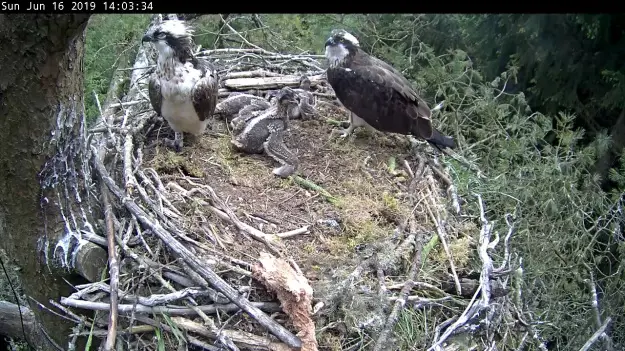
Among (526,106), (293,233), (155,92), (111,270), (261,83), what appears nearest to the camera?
(111,270)

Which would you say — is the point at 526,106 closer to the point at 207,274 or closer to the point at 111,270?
the point at 207,274

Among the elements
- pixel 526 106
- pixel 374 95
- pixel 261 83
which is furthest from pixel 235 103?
pixel 526 106

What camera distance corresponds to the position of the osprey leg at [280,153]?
14.7 ft

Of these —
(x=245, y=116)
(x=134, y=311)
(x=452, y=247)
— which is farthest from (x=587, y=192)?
(x=134, y=311)

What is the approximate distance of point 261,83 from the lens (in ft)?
17.0

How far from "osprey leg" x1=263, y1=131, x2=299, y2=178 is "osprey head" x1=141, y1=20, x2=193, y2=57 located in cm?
84

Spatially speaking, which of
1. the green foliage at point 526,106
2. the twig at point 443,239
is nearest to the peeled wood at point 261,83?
the green foliage at point 526,106

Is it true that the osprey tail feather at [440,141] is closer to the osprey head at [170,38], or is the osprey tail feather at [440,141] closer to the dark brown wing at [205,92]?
the dark brown wing at [205,92]

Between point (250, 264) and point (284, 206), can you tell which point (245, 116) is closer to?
point (284, 206)

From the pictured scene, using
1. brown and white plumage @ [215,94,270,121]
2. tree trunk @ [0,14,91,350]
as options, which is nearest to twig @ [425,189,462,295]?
brown and white plumage @ [215,94,270,121]

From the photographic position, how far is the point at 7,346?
15.3ft

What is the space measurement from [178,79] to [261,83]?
3.54 ft
